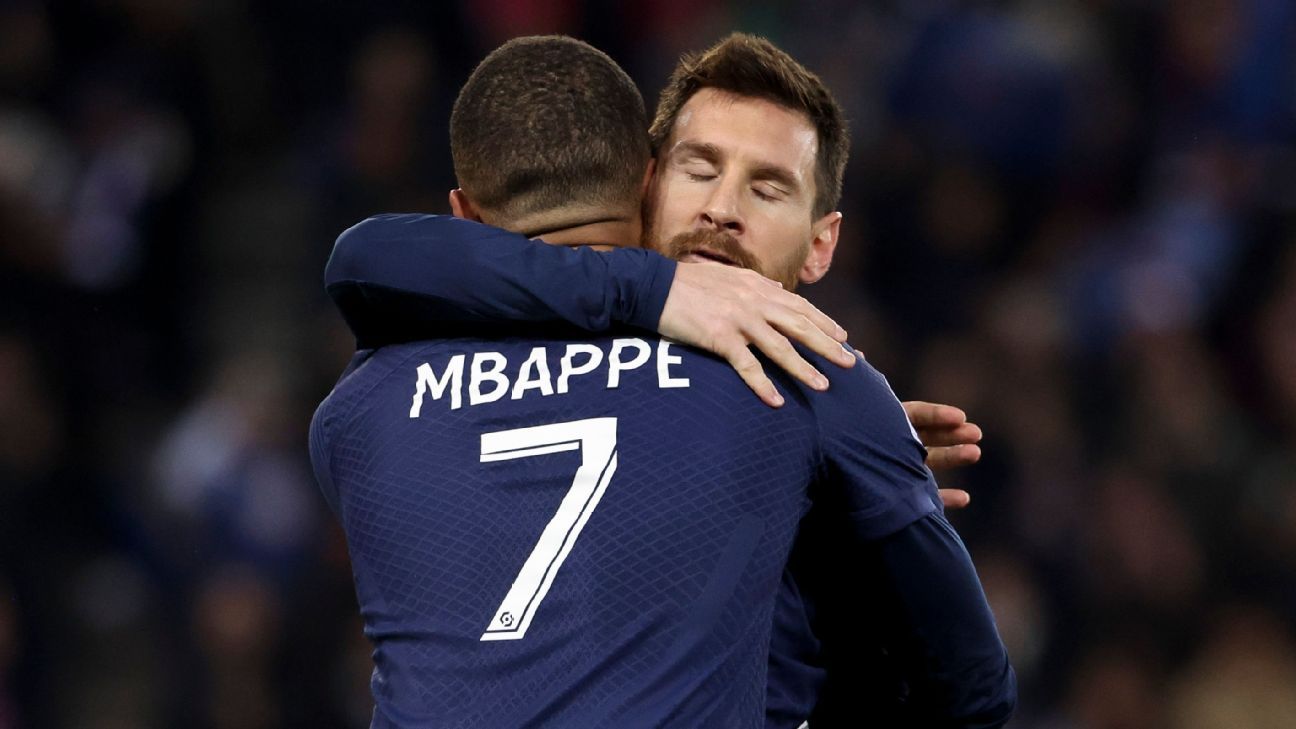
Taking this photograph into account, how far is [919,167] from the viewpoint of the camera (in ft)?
23.0

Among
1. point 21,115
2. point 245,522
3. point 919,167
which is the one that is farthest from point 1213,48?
point 21,115

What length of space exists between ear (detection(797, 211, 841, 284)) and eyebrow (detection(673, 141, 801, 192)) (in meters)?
0.14

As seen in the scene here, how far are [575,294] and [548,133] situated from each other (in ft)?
0.80

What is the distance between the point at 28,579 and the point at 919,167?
3.79 meters

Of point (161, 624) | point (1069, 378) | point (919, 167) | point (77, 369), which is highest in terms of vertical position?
point (919, 167)

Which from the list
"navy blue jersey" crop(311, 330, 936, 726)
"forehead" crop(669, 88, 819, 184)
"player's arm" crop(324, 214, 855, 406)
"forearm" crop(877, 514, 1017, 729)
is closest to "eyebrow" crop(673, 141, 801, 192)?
"forehead" crop(669, 88, 819, 184)

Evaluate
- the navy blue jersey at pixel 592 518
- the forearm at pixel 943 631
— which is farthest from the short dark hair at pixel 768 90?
the forearm at pixel 943 631

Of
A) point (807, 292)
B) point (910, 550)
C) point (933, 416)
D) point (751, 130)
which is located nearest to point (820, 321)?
point (910, 550)

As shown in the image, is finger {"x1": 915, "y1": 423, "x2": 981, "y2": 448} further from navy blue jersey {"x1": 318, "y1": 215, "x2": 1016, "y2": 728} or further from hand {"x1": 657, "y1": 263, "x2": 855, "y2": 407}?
hand {"x1": 657, "y1": 263, "x2": 855, "y2": 407}

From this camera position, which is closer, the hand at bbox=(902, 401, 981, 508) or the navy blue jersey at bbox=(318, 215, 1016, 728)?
the navy blue jersey at bbox=(318, 215, 1016, 728)

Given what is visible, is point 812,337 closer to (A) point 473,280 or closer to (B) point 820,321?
(B) point 820,321

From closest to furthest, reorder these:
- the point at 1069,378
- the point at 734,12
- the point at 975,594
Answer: the point at 975,594
the point at 1069,378
the point at 734,12

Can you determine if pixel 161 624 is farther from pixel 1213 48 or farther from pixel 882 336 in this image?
pixel 1213 48

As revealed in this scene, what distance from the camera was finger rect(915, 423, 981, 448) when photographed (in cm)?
272
